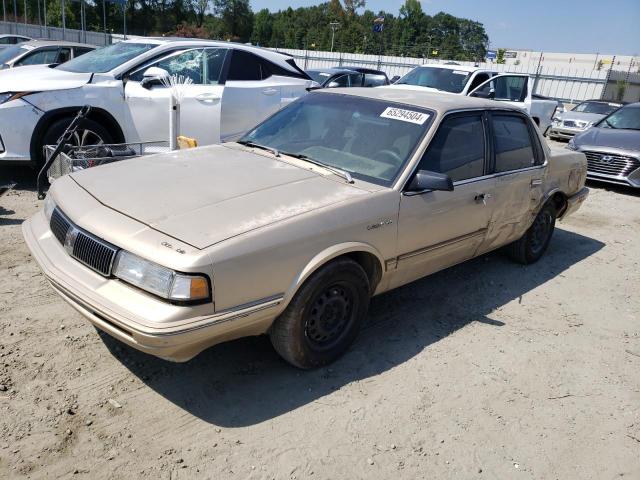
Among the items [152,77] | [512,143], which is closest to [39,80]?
[152,77]

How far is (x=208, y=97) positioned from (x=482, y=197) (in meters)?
3.73

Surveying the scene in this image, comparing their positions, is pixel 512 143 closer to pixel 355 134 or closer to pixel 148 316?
pixel 355 134

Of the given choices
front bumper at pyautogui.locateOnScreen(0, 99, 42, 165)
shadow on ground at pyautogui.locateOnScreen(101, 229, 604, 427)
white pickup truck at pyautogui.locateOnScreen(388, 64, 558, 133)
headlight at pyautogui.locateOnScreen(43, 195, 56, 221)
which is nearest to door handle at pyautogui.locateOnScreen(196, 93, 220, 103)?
front bumper at pyautogui.locateOnScreen(0, 99, 42, 165)

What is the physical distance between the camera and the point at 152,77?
242 inches

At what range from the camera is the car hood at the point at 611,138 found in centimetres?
972

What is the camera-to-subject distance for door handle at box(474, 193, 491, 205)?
4.16 m

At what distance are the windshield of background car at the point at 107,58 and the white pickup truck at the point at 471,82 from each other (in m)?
5.74

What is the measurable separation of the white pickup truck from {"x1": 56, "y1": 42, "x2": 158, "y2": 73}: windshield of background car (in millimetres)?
5738

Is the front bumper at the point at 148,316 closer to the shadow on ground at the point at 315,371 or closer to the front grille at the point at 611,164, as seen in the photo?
the shadow on ground at the point at 315,371

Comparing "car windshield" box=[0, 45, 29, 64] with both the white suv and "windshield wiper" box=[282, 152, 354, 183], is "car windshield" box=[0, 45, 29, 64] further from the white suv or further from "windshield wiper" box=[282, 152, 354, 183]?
"windshield wiper" box=[282, 152, 354, 183]

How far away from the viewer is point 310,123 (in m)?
4.18

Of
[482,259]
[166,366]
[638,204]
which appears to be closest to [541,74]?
[638,204]

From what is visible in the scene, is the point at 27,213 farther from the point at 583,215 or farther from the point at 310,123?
the point at 583,215

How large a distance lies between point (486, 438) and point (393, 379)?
67 centimetres
